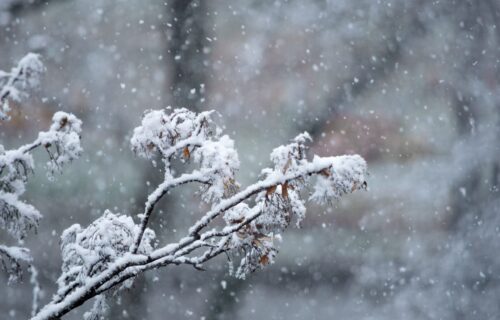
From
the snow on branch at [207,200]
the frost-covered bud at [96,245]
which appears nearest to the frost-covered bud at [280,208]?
the snow on branch at [207,200]

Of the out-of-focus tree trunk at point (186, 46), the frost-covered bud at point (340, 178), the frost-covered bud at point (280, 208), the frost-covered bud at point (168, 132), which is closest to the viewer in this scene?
the frost-covered bud at point (340, 178)

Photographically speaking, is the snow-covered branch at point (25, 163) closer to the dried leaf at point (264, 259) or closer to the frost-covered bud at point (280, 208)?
the frost-covered bud at point (280, 208)

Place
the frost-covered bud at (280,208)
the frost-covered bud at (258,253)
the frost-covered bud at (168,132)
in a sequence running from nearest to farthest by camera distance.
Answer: the frost-covered bud at (280,208), the frost-covered bud at (168,132), the frost-covered bud at (258,253)

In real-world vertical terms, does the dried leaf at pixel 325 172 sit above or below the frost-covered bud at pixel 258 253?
above

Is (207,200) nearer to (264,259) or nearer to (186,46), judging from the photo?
(264,259)

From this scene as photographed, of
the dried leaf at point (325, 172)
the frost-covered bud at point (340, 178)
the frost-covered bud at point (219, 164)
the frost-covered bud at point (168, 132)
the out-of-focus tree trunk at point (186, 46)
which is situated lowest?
the frost-covered bud at point (340, 178)

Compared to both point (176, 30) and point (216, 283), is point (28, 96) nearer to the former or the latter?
point (176, 30)

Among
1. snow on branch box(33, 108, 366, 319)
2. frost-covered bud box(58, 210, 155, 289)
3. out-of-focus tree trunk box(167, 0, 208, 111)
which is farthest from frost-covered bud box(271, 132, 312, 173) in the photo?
out-of-focus tree trunk box(167, 0, 208, 111)

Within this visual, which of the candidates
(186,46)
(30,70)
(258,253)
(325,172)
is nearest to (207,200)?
(258,253)
